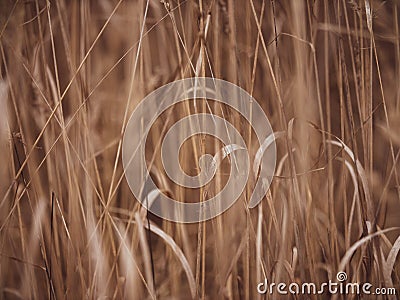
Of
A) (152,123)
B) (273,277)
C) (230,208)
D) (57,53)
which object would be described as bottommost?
(273,277)

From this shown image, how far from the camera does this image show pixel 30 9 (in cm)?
100

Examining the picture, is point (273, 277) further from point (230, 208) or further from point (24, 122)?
point (24, 122)

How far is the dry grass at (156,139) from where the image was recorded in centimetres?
100

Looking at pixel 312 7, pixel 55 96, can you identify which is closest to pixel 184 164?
pixel 55 96

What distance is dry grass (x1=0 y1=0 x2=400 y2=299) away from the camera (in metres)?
1.00

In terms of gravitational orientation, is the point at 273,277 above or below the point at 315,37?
below

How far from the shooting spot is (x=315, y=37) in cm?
102

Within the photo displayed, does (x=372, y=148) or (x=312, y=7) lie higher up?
(x=312, y=7)

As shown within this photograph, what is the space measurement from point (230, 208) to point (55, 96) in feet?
1.23

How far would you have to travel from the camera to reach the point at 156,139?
101cm

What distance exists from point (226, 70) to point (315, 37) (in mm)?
175

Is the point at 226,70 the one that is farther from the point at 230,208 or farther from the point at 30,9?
the point at 30,9

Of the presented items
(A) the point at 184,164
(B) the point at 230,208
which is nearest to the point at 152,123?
(A) the point at 184,164

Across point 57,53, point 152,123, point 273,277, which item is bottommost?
point 273,277
